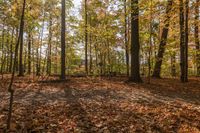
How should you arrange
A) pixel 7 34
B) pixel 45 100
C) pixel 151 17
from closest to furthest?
pixel 45 100, pixel 151 17, pixel 7 34

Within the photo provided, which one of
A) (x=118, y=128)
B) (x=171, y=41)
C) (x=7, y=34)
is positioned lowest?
(x=118, y=128)

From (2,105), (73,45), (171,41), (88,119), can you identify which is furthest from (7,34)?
(88,119)

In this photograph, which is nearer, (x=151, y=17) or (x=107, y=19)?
(x=151, y=17)

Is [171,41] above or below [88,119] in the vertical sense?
above

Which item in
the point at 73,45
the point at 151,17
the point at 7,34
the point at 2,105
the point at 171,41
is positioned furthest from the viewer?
the point at 73,45

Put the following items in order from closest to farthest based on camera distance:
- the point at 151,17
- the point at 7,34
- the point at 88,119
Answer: the point at 88,119 → the point at 151,17 → the point at 7,34

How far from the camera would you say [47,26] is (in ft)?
82.6

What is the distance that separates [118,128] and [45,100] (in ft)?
11.2

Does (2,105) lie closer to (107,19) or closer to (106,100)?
(106,100)

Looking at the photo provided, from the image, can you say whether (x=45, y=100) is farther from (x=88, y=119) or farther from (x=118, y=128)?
(x=118, y=128)

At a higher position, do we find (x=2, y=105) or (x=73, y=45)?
(x=73, y=45)

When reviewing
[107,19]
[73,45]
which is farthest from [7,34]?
[107,19]

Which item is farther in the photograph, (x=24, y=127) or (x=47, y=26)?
(x=47, y=26)

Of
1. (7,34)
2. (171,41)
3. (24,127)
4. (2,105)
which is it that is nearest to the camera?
(24,127)
